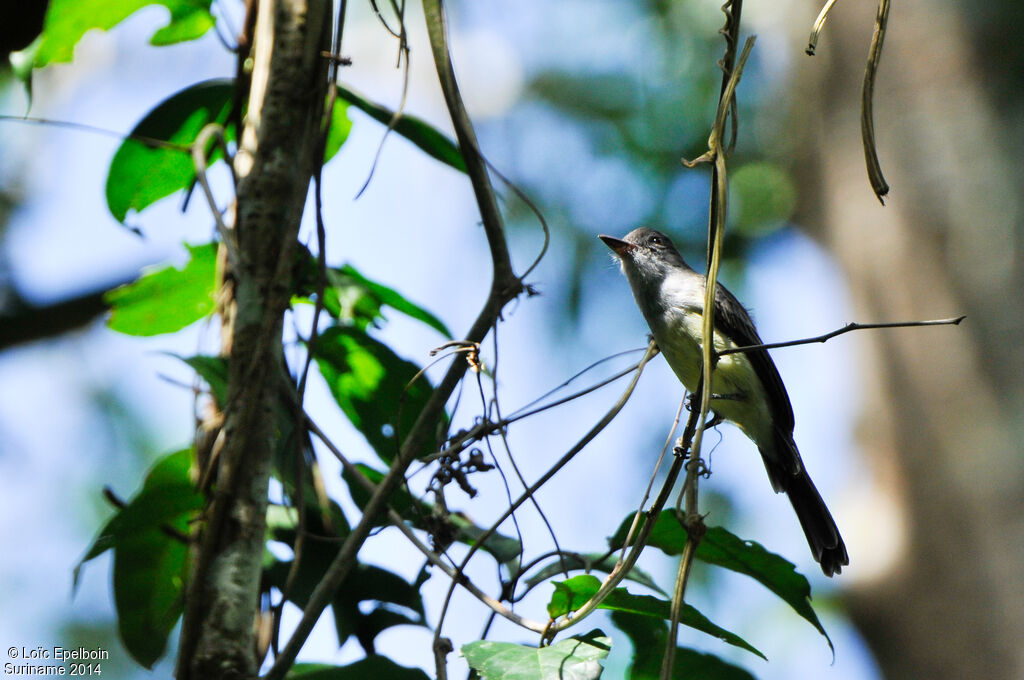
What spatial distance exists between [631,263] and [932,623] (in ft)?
8.99

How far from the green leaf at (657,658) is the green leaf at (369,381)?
632mm

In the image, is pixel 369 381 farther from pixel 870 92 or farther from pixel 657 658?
pixel 870 92

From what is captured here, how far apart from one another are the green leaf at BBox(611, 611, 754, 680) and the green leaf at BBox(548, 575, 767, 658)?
193 mm

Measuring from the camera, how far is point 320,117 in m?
1.67

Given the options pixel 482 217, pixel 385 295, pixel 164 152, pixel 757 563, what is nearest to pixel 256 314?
pixel 482 217

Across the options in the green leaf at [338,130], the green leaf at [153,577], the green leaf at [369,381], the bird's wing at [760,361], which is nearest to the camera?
the green leaf at [153,577]

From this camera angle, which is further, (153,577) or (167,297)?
(167,297)

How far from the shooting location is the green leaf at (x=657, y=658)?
1.67 meters

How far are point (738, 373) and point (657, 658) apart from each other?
4.14 feet

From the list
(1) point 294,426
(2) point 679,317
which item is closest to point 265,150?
(1) point 294,426

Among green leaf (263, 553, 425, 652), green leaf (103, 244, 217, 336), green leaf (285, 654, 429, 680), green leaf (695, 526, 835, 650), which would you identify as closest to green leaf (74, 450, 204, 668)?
green leaf (263, 553, 425, 652)

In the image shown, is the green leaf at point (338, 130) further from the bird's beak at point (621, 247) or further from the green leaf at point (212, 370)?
the bird's beak at point (621, 247)

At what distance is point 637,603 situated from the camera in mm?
1548

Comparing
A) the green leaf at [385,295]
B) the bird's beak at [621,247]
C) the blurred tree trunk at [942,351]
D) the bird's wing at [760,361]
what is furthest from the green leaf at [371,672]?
the blurred tree trunk at [942,351]
